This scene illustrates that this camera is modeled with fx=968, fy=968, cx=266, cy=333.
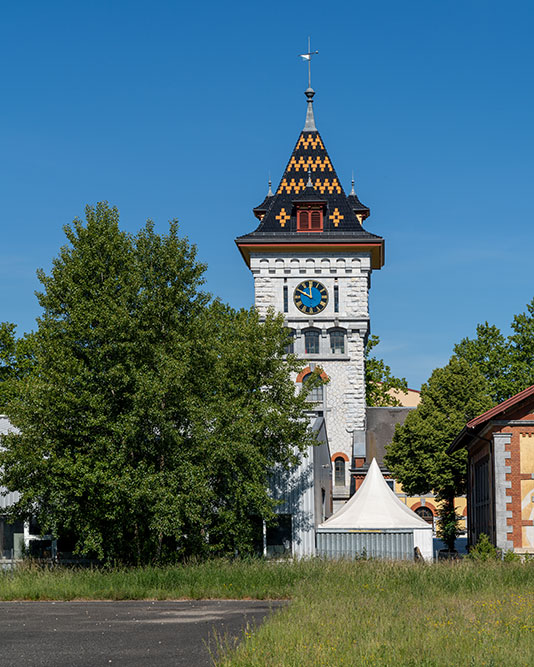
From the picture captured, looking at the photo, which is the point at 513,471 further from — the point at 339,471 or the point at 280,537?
the point at 339,471

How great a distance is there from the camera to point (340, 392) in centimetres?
5744

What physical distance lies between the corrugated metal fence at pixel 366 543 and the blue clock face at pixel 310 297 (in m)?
27.7

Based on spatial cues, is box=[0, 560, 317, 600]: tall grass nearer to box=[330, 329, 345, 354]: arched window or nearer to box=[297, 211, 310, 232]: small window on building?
box=[330, 329, 345, 354]: arched window

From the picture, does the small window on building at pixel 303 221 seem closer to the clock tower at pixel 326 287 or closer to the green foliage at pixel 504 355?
the clock tower at pixel 326 287

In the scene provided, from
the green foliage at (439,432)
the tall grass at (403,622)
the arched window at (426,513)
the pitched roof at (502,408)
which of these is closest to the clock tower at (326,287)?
the arched window at (426,513)

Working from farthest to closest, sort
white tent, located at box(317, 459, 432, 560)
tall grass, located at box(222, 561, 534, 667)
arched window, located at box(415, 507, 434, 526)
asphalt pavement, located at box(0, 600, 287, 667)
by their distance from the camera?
1. arched window, located at box(415, 507, 434, 526)
2. white tent, located at box(317, 459, 432, 560)
3. asphalt pavement, located at box(0, 600, 287, 667)
4. tall grass, located at box(222, 561, 534, 667)

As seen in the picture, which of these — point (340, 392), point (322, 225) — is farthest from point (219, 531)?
point (322, 225)

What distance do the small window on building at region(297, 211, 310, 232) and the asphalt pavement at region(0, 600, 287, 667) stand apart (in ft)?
136

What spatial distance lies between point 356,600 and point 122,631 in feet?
12.3

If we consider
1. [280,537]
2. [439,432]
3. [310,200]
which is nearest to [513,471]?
[280,537]

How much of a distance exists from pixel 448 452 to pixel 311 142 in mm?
26965

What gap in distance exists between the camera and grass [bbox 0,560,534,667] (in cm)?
1056

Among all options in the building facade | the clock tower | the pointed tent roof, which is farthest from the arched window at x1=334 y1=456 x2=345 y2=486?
the building facade

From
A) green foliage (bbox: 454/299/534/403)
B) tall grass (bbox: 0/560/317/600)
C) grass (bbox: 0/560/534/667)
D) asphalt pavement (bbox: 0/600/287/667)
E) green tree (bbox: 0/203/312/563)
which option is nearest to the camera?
grass (bbox: 0/560/534/667)
